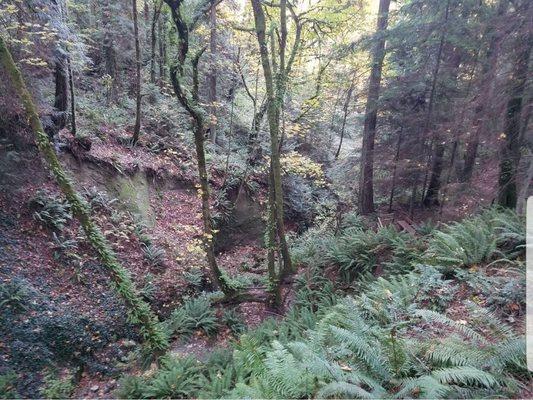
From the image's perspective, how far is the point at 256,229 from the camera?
14.5 metres

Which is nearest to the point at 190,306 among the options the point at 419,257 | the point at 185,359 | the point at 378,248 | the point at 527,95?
the point at 185,359

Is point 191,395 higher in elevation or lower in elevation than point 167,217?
lower

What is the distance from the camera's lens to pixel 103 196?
405 inches

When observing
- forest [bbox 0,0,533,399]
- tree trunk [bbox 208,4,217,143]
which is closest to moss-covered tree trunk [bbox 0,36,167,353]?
forest [bbox 0,0,533,399]

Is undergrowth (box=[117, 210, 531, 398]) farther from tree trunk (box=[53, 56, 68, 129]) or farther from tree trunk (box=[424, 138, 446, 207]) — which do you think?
tree trunk (box=[53, 56, 68, 129])

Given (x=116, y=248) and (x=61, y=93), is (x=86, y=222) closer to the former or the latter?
(x=116, y=248)

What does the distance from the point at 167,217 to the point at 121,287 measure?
5737mm

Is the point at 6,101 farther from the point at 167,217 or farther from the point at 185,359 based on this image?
the point at 185,359

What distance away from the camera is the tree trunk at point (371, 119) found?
36.6 feet

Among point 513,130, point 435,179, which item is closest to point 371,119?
point 435,179

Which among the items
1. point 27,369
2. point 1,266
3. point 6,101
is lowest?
point 27,369

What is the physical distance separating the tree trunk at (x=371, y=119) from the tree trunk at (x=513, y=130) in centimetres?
416

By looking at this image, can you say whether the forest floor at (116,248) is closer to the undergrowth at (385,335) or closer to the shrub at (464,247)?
the undergrowth at (385,335)

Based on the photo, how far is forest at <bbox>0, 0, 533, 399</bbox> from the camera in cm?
408
